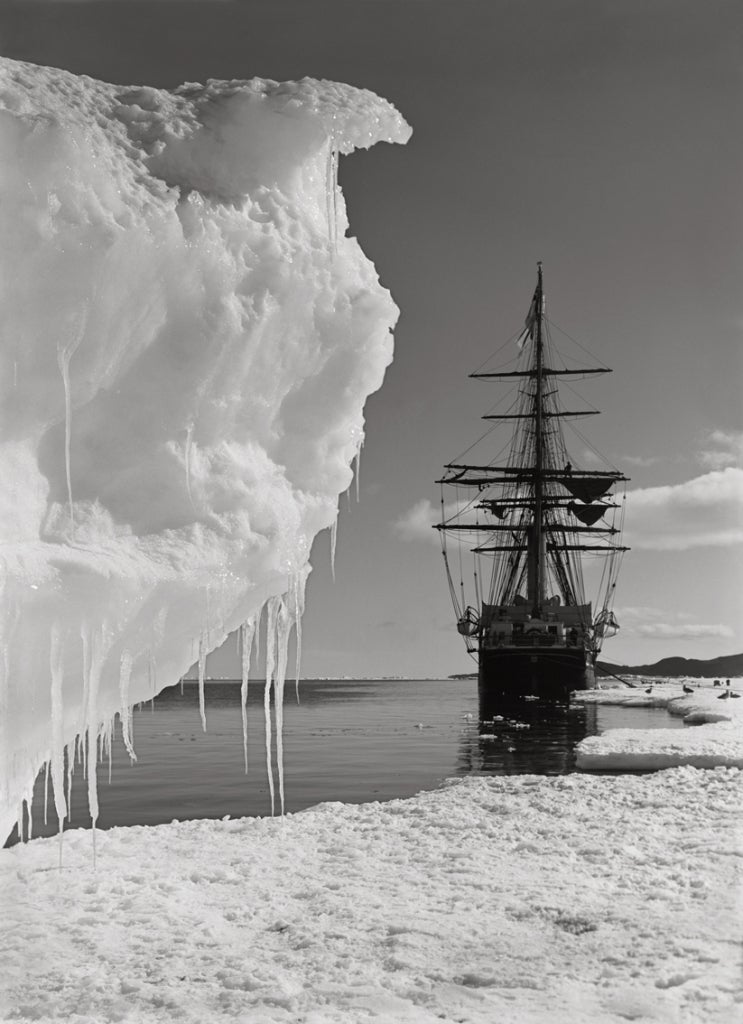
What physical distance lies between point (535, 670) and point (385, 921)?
147ft

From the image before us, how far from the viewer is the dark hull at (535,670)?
161 feet

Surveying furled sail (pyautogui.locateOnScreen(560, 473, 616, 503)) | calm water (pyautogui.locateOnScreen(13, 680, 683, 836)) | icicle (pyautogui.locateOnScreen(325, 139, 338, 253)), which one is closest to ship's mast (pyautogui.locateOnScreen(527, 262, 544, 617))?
furled sail (pyautogui.locateOnScreen(560, 473, 616, 503))

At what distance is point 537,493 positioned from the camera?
54.7 meters

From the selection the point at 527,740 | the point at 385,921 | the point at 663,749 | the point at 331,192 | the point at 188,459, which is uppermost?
the point at 331,192

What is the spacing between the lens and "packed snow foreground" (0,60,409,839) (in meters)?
4.72

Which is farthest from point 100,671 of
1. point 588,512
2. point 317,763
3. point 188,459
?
point 588,512

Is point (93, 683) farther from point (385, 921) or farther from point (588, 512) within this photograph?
A: point (588, 512)

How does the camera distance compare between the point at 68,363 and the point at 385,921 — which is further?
the point at 385,921

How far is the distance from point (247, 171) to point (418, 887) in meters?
5.59

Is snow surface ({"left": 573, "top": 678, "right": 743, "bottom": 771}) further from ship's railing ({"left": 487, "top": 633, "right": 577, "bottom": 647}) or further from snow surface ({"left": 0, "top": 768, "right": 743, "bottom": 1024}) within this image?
ship's railing ({"left": 487, "top": 633, "right": 577, "bottom": 647})

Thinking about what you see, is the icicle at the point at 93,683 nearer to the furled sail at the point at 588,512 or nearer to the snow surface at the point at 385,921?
the snow surface at the point at 385,921

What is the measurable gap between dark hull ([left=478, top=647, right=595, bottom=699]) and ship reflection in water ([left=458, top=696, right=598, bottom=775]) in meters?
7.30

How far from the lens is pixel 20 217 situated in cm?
459

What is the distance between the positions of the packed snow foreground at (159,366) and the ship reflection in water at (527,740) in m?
12.1
